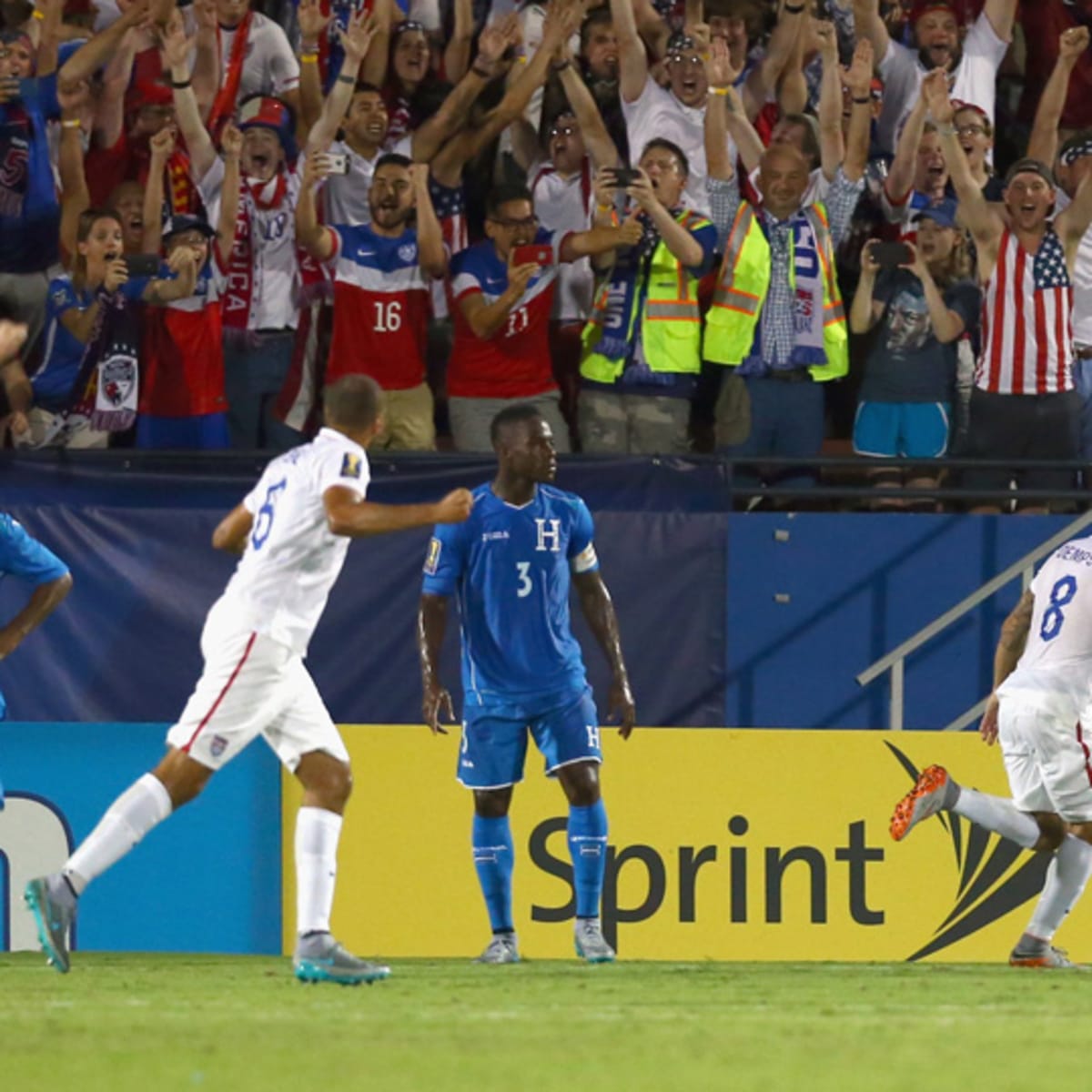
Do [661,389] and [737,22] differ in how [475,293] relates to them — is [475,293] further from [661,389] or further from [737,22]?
[737,22]

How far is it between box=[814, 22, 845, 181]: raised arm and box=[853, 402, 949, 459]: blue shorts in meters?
1.38

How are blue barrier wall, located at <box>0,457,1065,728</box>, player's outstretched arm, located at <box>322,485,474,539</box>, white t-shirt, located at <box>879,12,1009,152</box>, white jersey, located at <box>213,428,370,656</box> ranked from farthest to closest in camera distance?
1. white t-shirt, located at <box>879,12,1009,152</box>
2. blue barrier wall, located at <box>0,457,1065,728</box>
3. white jersey, located at <box>213,428,370,656</box>
4. player's outstretched arm, located at <box>322,485,474,539</box>

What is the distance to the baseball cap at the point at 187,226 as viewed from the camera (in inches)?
470

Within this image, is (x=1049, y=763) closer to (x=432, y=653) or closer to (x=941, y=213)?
(x=432, y=653)

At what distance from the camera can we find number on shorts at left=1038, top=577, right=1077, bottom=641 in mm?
9375

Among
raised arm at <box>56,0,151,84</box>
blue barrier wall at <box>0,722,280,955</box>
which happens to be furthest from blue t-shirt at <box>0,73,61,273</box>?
blue barrier wall at <box>0,722,280,955</box>

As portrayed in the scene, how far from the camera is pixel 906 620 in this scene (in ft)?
39.8

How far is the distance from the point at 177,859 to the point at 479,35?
525 centimetres

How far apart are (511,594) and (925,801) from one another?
194 cm

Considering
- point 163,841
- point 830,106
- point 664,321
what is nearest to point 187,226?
point 664,321

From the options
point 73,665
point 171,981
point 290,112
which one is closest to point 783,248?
point 290,112

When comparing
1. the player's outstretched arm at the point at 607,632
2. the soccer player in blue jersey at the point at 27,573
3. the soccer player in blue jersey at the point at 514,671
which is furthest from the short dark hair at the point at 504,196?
the soccer player in blue jersey at the point at 27,573

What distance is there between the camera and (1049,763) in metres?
9.38

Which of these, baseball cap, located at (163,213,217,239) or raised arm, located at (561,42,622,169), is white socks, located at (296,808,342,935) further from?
raised arm, located at (561,42,622,169)
